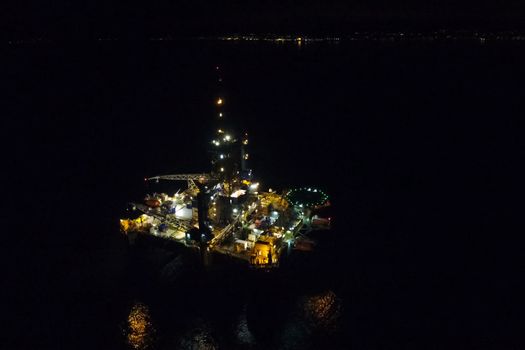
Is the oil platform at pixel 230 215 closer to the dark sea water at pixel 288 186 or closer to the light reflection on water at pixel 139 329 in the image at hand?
the dark sea water at pixel 288 186

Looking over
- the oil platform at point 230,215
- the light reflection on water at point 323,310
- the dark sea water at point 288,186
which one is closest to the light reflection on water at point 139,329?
the dark sea water at point 288,186

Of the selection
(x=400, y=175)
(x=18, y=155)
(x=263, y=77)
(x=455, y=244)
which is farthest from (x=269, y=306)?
(x=263, y=77)

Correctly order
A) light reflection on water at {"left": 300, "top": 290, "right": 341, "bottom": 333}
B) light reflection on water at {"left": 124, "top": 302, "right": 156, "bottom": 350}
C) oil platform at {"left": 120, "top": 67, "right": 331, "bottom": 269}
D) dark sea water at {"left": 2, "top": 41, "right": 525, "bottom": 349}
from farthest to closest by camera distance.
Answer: oil platform at {"left": 120, "top": 67, "right": 331, "bottom": 269}, dark sea water at {"left": 2, "top": 41, "right": 525, "bottom": 349}, light reflection on water at {"left": 300, "top": 290, "right": 341, "bottom": 333}, light reflection on water at {"left": 124, "top": 302, "right": 156, "bottom": 350}

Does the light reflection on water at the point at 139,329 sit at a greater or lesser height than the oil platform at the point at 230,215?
lesser

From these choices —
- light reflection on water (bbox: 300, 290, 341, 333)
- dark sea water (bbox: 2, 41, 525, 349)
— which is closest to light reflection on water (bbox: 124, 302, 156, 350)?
dark sea water (bbox: 2, 41, 525, 349)

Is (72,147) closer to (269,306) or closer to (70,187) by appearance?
(70,187)

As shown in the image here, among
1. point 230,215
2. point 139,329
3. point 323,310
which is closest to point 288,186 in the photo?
point 230,215

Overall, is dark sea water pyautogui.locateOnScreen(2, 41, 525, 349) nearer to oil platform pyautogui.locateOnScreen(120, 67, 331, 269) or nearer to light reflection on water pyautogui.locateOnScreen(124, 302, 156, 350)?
light reflection on water pyautogui.locateOnScreen(124, 302, 156, 350)
